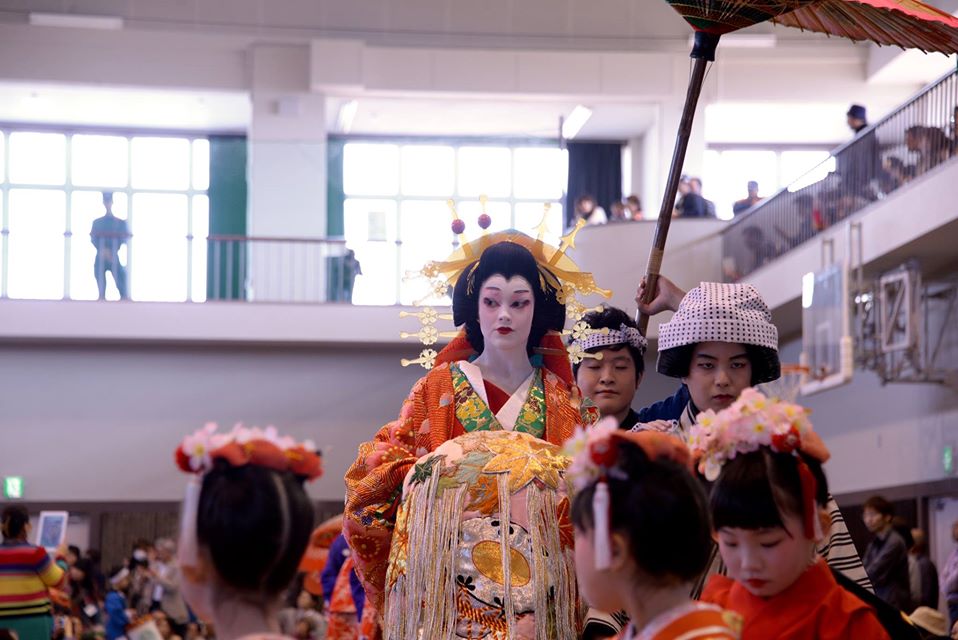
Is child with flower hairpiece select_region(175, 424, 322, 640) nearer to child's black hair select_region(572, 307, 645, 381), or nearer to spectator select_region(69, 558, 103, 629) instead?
child's black hair select_region(572, 307, 645, 381)

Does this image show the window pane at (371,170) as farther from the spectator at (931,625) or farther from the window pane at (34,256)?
the spectator at (931,625)

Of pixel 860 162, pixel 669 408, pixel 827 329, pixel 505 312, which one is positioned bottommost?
pixel 669 408

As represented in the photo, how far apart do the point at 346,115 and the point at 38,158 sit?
12.9ft

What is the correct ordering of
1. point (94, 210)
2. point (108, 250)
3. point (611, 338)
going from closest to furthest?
1. point (611, 338)
2. point (108, 250)
3. point (94, 210)

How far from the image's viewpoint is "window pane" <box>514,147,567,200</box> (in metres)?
17.6

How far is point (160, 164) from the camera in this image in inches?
747

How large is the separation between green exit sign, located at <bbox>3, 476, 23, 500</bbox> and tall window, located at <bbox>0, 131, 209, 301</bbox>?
210 centimetres

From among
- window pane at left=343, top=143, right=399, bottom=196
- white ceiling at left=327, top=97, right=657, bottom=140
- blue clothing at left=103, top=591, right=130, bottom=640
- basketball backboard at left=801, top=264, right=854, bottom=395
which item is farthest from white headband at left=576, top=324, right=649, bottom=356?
window pane at left=343, top=143, right=399, bottom=196

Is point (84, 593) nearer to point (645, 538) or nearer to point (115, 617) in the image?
point (115, 617)

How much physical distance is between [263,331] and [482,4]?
4.93 metres

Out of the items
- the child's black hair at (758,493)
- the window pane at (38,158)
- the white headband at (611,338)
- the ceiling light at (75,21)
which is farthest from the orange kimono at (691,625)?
the window pane at (38,158)

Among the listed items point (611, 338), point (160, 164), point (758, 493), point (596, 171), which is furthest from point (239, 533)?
point (596, 171)

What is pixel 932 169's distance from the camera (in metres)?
10.5

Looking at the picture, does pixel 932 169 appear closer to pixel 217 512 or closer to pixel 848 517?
pixel 848 517
